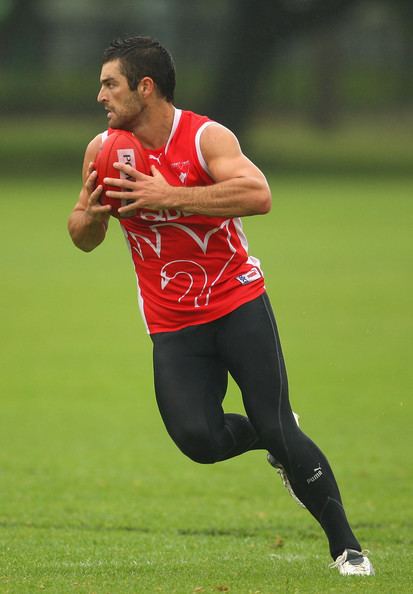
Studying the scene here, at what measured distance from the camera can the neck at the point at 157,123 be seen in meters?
6.73

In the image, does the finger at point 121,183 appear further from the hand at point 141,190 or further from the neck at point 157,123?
the neck at point 157,123

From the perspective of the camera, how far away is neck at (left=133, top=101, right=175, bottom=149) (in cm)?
673

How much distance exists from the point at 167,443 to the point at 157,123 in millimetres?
6051

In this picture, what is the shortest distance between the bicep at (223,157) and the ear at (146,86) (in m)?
0.37

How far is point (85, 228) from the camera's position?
6.89 m

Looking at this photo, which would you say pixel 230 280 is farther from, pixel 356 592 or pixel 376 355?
pixel 376 355

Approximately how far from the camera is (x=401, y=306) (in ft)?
67.3

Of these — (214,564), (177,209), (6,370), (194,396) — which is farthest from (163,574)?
(6,370)

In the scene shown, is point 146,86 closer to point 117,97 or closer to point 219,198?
point 117,97

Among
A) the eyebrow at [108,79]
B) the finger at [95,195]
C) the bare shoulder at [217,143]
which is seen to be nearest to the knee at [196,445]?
the finger at [95,195]

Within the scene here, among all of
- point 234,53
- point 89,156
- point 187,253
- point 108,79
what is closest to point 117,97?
point 108,79

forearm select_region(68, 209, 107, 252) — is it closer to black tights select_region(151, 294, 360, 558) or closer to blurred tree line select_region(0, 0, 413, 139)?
black tights select_region(151, 294, 360, 558)

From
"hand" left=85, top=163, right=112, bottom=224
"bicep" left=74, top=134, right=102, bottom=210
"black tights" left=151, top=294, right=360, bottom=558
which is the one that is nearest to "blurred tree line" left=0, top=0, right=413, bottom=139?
"bicep" left=74, top=134, right=102, bottom=210

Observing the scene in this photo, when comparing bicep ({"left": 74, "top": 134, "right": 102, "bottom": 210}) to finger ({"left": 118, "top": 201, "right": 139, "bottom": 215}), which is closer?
finger ({"left": 118, "top": 201, "right": 139, "bottom": 215})
